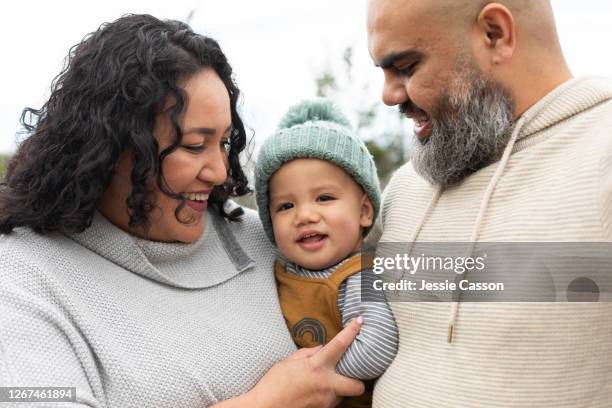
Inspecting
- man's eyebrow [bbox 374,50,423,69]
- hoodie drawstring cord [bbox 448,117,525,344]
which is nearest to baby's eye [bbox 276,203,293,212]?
man's eyebrow [bbox 374,50,423,69]

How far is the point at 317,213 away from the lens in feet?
8.12

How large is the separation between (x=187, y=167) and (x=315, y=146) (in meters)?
0.46

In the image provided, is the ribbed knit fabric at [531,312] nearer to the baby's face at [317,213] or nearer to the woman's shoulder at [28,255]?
the baby's face at [317,213]

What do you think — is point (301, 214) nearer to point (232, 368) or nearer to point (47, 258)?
point (232, 368)

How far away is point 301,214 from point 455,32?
0.81 meters

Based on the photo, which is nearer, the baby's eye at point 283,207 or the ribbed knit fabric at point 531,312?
the ribbed knit fabric at point 531,312

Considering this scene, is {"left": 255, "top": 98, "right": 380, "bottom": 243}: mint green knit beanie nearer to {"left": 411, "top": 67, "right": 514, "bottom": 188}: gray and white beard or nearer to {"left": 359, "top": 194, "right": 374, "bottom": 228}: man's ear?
{"left": 359, "top": 194, "right": 374, "bottom": 228}: man's ear

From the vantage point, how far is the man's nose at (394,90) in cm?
239

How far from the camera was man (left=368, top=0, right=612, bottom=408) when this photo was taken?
6.30 ft

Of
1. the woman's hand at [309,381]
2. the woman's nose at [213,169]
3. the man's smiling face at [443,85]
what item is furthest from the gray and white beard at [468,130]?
the woman's nose at [213,169]

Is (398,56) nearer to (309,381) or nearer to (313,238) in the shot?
(313,238)

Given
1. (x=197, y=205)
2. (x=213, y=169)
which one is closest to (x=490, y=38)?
(x=213, y=169)

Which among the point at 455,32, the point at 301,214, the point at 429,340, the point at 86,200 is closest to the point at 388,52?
the point at 455,32

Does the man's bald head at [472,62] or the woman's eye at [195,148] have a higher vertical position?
the man's bald head at [472,62]
